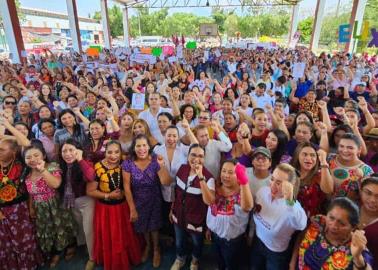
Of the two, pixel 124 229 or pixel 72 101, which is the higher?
A: pixel 72 101

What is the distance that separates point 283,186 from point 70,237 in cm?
211

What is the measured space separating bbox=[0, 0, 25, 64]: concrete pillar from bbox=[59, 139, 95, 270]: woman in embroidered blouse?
1046cm

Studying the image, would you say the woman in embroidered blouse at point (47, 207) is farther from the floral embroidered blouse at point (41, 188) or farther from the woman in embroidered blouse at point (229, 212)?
the woman in embroidered blouse at point (229, 212)

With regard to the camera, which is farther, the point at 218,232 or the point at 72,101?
the point at 72,101

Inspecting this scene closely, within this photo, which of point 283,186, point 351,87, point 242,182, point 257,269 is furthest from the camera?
point 351,87

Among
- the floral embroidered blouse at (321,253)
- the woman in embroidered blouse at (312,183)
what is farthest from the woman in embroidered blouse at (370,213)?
the woman in embroidered blouse at (312,183)

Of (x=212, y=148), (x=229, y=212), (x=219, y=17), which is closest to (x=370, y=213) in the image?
(x=229, y=212)

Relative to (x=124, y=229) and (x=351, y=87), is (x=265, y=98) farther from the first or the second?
(x=124, y=229)

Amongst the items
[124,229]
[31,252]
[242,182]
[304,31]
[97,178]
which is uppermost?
[304,31]

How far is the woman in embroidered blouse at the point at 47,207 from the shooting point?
233 cm

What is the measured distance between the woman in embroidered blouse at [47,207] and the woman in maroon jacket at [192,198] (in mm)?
1045

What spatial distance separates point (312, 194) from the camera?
2174mm

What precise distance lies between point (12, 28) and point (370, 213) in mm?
12556

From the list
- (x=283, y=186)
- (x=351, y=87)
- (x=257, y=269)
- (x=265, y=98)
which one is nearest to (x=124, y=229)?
(x=257, y=269)
